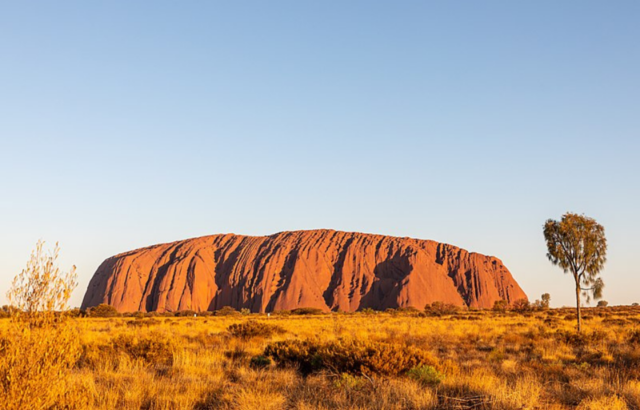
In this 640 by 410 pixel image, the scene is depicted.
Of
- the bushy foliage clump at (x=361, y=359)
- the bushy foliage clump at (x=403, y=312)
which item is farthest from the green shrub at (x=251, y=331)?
the bushy foliage clump at (x=403, y=312)

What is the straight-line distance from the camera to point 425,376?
8.11 meters

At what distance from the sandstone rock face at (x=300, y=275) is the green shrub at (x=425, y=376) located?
8248cm

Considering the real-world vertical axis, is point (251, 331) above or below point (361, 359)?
below

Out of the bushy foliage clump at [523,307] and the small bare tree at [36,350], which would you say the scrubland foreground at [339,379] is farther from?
the bushy foliage clump at [523,307]

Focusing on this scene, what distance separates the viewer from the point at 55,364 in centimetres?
496

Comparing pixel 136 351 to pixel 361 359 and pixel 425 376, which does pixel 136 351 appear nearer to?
pixel 361 359

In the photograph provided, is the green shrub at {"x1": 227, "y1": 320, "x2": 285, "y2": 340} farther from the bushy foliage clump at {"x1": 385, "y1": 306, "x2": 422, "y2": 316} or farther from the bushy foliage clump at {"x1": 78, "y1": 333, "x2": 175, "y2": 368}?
the bushy foliage clump at {"x1": 385, "y1": 306, "x2": 422, "y2": 316}

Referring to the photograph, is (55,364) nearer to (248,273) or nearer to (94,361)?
(94,361)

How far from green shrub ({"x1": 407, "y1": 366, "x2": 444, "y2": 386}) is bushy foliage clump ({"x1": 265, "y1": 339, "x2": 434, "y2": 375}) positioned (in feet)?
1.63

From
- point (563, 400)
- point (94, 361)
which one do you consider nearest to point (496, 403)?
point (563, 400)

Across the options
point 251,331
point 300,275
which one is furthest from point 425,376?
point 300,275

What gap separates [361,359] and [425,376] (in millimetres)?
1327

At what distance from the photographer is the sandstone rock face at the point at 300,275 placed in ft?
308

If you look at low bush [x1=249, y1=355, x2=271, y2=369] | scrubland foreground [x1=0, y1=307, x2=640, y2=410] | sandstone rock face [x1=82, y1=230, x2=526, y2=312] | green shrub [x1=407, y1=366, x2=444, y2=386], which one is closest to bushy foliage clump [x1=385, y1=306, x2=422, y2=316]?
sandstone rock face [x1=82, y1=230, x2=526, y2=312]
